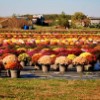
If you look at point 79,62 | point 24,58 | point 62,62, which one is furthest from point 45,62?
point 24,58

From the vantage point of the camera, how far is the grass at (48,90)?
12875mm

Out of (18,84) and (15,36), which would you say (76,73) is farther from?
(15,36)

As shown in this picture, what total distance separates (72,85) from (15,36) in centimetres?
3052

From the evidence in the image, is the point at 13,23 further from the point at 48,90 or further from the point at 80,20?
the point at 48,90

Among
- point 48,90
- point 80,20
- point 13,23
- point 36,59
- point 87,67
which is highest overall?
point 48,90

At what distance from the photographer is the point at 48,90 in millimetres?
14250

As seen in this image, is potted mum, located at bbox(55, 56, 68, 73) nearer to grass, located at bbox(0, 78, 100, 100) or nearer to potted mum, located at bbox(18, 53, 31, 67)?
potted mum, located at bbox(18, 53, 31, 67)

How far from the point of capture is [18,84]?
15492 millimetres

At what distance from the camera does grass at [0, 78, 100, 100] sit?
12.9 metres

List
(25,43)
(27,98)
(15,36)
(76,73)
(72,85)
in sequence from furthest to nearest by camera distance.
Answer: (15,36)
(25,43)
(76,73)
(72,85)
(27,98)

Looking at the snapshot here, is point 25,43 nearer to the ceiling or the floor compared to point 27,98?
nearer to the floor

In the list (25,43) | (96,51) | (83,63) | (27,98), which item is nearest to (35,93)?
(27,98)

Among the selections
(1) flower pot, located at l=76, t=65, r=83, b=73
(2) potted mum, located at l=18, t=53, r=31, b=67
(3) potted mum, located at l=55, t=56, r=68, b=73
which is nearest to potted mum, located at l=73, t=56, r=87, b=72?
(1) flower pot, located at l=76, t=65, r=83, b=73

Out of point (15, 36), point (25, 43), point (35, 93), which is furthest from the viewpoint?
point (15, 36)
